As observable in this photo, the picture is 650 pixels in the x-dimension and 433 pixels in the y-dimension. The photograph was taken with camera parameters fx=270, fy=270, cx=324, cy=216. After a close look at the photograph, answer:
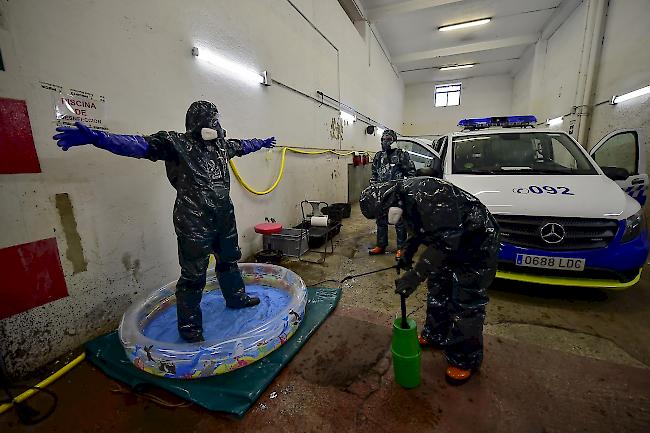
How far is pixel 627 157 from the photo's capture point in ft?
16.2

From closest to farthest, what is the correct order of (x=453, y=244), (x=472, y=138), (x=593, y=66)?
(x=453, y=244) < (x=472, y=138) < (x=593, y=66)

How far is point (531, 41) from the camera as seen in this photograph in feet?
33.2

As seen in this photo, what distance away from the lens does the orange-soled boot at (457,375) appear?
158cm

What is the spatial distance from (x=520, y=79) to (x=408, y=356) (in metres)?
16.0

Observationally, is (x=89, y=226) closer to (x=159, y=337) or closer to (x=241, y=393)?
(x=159, y=337)

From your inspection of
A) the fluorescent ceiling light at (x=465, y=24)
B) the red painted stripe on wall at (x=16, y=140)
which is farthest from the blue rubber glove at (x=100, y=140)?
the fluorescent ceiling light at (x=465, y=24)

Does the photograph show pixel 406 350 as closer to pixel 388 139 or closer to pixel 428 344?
pixel 428 344

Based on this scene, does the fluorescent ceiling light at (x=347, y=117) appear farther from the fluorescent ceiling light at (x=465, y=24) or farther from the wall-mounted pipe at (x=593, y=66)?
the wall-mounted pipe at (x=593, y=66)

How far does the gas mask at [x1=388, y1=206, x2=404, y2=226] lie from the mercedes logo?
1.62m

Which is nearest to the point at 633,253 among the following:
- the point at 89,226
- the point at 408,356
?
the point at 408,356

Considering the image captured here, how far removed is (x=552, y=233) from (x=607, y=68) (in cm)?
657

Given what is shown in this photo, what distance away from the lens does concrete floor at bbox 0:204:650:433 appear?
Answer: 1.38 m

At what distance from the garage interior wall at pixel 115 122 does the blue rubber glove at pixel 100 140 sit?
51 centimetres

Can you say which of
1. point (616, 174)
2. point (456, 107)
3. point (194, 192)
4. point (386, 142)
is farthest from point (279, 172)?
point (456, 107)
